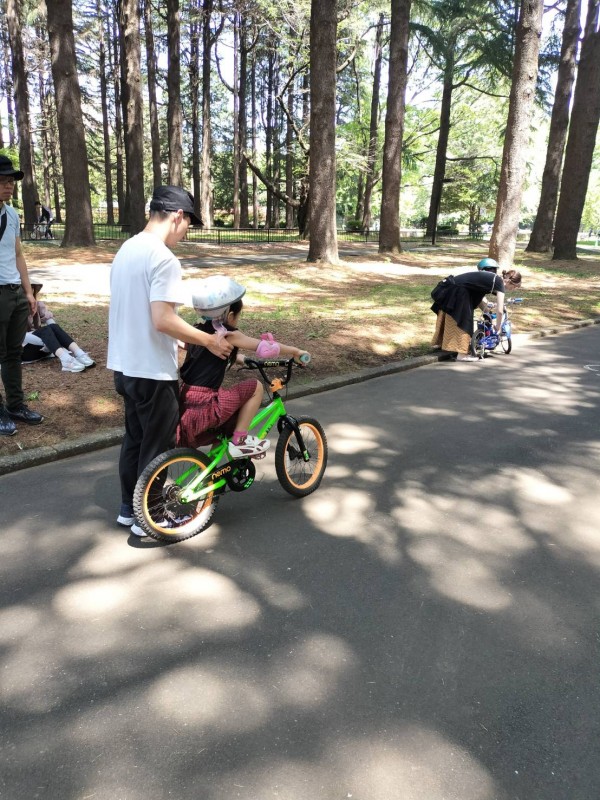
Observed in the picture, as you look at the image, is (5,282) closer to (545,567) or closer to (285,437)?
(285,437)

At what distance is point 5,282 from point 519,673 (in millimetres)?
4844

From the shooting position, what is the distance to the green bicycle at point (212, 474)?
369cm

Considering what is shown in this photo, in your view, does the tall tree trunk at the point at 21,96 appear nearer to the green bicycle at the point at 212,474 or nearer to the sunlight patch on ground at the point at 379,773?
the green bicycle at the point at 212,474

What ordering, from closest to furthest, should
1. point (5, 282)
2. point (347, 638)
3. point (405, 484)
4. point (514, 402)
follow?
point (347, 638) → point (405, 484) → point (5, 282) → point (514, 402)

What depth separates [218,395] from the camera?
3.95 metres

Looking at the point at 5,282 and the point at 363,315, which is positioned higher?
the point at 5,282

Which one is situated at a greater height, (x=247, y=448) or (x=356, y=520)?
(x=247, y=448)

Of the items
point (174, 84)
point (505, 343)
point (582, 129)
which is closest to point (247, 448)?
point (505, 343)

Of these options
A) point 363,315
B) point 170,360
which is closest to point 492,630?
point 170,360

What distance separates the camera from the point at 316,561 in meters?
3.71

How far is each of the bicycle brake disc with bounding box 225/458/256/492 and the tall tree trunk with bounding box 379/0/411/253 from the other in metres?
18.9

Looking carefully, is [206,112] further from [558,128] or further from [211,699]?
[211,699]

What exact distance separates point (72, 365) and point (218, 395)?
3.84 meters

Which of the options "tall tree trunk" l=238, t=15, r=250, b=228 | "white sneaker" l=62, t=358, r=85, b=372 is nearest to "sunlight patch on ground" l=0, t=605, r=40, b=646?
"white sneaker" l=62, t=358, r=85, b=372
